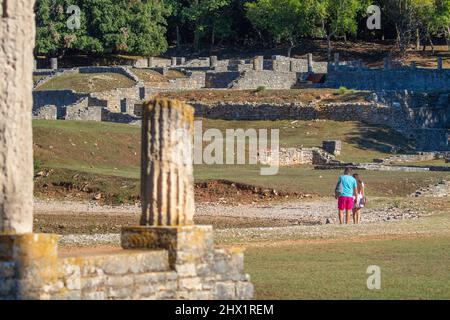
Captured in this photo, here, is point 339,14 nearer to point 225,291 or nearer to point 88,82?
point 88,82

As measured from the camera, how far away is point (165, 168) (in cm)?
1884

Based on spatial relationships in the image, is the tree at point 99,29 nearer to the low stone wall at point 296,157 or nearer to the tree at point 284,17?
the tree at point 284,17

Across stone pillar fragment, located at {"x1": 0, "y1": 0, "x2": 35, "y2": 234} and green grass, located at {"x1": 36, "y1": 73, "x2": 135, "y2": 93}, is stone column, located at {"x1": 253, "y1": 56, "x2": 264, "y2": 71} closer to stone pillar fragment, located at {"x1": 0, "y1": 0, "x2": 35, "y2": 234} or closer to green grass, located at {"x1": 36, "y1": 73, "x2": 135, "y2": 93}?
green grass, located at {"x1": 36, "y1": 73, "x2": 135, "y2": 93}

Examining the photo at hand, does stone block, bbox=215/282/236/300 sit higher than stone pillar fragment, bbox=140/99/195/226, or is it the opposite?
stone pillar fragment, bbox=140/99/195/226

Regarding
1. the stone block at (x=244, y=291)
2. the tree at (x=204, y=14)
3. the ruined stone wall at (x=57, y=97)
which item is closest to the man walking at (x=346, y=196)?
the stone block at (x=244, y=291)

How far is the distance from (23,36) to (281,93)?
60460 mm

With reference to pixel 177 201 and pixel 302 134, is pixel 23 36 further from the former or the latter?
pixel 302 134

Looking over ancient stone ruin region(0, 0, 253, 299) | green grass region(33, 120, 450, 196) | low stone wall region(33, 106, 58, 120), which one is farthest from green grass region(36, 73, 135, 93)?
ancient stone ruin region(0, 0, 253, 299)

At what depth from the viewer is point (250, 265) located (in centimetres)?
2389

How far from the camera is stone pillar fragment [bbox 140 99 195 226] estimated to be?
18.8 metres

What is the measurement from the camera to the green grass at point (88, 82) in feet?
268

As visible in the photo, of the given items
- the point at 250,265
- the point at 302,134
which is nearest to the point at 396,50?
the point at 302,134

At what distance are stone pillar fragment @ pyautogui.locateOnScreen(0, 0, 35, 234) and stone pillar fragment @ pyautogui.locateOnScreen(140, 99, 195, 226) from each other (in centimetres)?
197

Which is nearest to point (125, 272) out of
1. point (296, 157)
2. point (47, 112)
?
point (296, 157)
